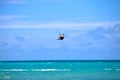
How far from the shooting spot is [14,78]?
31.2 metres

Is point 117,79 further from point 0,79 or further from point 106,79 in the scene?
point 0,79

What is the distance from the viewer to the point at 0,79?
2972cm

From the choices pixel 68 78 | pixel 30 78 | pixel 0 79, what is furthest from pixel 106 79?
pixel 0 79

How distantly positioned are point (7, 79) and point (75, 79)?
486cm

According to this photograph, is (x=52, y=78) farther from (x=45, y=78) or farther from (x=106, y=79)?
(x=106, y=79)

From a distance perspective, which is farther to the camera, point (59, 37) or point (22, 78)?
point (22, 78)

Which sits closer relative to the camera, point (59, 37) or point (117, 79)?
point (59, 37)

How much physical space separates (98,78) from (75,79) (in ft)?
5.48

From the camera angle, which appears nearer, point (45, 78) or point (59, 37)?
point (59, 37)

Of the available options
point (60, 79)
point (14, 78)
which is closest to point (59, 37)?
point (60, 79)

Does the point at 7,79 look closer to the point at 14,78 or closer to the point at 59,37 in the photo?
the point at 14,78

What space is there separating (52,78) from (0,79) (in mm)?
3797

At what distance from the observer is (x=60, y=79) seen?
29.8 m

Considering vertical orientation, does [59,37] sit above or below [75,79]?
above
